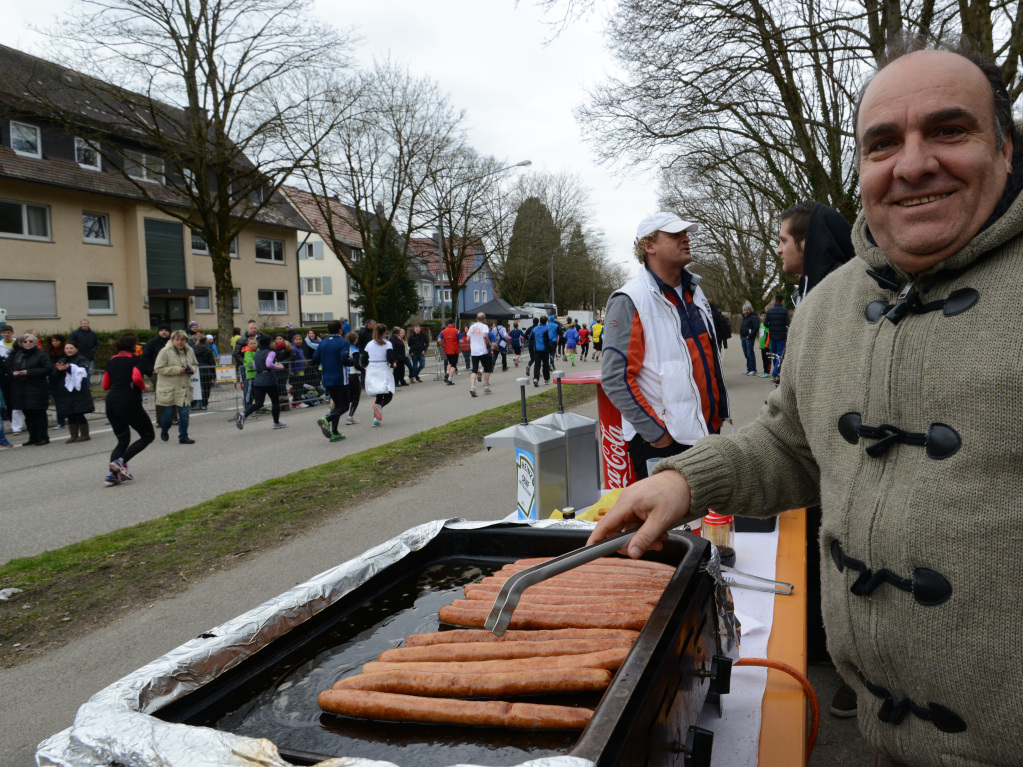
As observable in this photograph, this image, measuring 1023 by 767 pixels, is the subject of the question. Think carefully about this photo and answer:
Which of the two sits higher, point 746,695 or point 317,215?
point 317,215

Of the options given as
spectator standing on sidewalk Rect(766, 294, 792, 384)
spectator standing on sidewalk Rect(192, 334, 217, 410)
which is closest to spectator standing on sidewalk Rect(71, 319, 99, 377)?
spectator standing on sidewalk Rect(192, 334, 217, 410)

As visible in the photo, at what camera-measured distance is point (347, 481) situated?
29.4 ft

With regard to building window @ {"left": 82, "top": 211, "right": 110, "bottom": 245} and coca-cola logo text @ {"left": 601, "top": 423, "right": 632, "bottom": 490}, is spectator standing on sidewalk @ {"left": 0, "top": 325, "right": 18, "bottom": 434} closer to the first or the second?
coca-cola logo text @ {"left": 601, "top": 423, "right": 632, "bottom": 490}

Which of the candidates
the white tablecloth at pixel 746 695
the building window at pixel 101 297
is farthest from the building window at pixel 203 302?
the white tablecloth at pixel 746 695

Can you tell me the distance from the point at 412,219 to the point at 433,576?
3582cm

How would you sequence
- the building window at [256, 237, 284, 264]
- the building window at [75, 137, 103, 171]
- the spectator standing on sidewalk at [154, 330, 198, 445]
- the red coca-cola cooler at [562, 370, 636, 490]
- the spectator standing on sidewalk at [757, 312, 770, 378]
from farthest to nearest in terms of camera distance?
1. the building window at [256, 237, 284, 264]
2. the building window at [75, 137, 103, 171]
3. the spectator standing on sidewalk at [757, 312, 770, 378]
4. the spectator standing on sidewalk at [154, 330, 198, 445]
5. the red coca-cola cooler at [562, 370, 636, 490]

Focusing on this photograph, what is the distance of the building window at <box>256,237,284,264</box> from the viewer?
38.8m

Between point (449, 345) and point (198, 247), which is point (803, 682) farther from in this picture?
point (198, 247)

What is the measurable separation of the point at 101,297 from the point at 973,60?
3317cm

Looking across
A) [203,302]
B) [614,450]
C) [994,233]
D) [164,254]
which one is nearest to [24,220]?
[164,254]

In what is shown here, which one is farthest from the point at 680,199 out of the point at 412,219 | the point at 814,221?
the point at 814,221

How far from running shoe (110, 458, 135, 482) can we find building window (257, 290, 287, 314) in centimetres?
3009

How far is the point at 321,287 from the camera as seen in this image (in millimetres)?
61438

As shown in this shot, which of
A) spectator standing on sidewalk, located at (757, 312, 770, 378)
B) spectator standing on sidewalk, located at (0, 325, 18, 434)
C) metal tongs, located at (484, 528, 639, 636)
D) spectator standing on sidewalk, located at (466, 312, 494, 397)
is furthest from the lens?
spectator standing on sidewalk, located at (466, 312, 494, 397)
